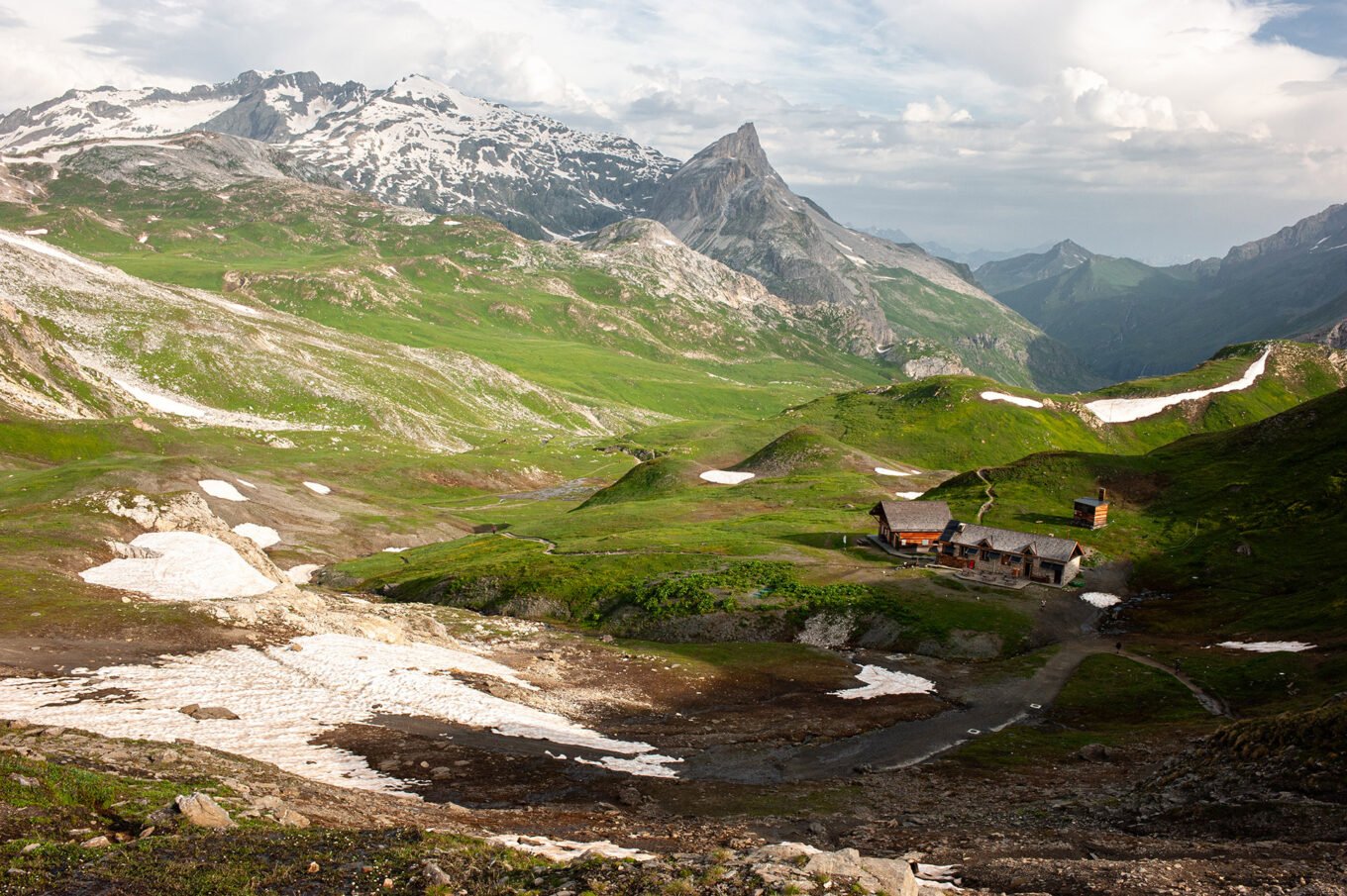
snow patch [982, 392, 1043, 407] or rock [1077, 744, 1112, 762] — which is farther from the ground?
snow patch [982, 392, 1043, 407]

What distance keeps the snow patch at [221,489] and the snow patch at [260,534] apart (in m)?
5.28

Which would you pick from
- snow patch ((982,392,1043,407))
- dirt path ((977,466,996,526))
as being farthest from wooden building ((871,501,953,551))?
snow patch ((982,392,1043,407))

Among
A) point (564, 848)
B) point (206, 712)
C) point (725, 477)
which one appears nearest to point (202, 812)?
point (564, 848)

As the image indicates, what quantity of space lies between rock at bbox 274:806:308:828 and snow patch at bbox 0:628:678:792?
25.2 feet

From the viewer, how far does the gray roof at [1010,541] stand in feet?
296

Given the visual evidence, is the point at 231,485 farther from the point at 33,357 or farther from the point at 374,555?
the point at 33,357

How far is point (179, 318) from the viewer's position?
634 feet

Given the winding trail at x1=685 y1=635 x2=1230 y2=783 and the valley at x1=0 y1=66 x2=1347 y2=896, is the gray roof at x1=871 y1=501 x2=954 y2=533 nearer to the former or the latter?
the valley at x1=0 y1=66 x2=1347 y2=896

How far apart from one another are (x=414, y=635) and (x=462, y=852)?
38321 mm

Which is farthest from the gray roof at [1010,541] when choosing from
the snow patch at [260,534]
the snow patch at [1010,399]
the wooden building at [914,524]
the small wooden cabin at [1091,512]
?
the snow patch at [1010,399]

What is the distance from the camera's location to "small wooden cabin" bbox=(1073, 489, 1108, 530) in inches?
4112

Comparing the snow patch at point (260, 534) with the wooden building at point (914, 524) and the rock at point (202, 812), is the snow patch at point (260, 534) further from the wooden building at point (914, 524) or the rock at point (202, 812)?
the rock at point (202, 812)

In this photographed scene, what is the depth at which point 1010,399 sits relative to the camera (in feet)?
628

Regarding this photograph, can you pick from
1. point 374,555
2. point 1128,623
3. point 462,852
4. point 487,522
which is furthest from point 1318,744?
point 487,522
